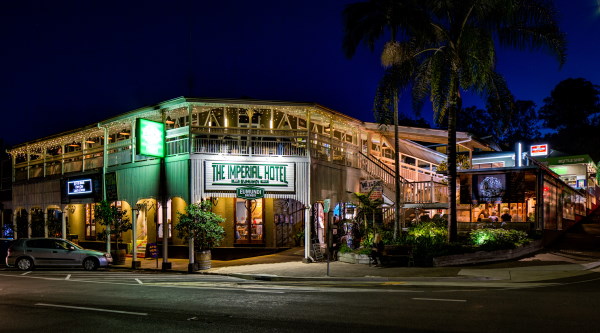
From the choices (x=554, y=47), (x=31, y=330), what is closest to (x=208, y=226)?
(x=31, y=330)

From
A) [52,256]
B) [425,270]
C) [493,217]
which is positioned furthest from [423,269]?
[52,256]

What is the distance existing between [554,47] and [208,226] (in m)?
15.0

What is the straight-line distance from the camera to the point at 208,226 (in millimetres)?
19766

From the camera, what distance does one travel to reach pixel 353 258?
19906 mm

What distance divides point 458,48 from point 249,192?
10110mm

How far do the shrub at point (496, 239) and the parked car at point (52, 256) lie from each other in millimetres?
15424

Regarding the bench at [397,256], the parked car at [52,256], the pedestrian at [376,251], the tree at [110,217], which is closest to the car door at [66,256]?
the parked car at [52,256]

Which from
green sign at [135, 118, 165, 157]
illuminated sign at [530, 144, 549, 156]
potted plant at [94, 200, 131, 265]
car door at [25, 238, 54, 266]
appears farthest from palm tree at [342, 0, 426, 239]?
illuminated sign at [530, 144, 549, 156]

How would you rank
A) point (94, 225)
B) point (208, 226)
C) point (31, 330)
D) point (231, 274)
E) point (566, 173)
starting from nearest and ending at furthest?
point (31, 330), point (231, 274), point (208, 226), point (94, 225), point (566, 173)

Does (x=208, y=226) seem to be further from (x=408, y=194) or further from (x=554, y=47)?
(x=554, y=47)

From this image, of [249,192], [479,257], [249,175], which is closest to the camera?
[479,257]

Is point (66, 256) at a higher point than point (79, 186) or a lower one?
lower

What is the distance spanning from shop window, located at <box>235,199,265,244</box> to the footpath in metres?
1.52

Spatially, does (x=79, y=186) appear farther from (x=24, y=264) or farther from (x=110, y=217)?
(x=24, y=264)
